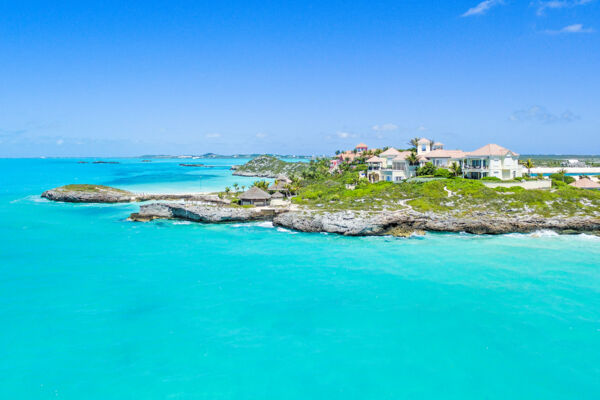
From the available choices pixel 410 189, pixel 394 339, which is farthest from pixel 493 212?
pixel 394 339

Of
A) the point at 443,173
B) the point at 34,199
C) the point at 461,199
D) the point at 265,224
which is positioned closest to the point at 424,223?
the point at 461,199

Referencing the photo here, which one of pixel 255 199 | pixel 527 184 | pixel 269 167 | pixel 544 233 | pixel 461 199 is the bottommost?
pixel 544 233

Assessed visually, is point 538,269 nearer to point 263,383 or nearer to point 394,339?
point 394,339

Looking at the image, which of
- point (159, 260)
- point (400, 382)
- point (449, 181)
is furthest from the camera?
point (449, 181)

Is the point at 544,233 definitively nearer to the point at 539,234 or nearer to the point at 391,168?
the point at 539,234

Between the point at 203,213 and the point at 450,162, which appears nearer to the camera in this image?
the point at 203,213

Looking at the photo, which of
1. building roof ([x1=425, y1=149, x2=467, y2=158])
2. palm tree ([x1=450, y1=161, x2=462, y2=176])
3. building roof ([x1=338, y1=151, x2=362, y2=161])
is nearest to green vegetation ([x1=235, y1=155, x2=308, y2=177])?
building roof ([x1=338, y1=151, x2=362, y2=161])
